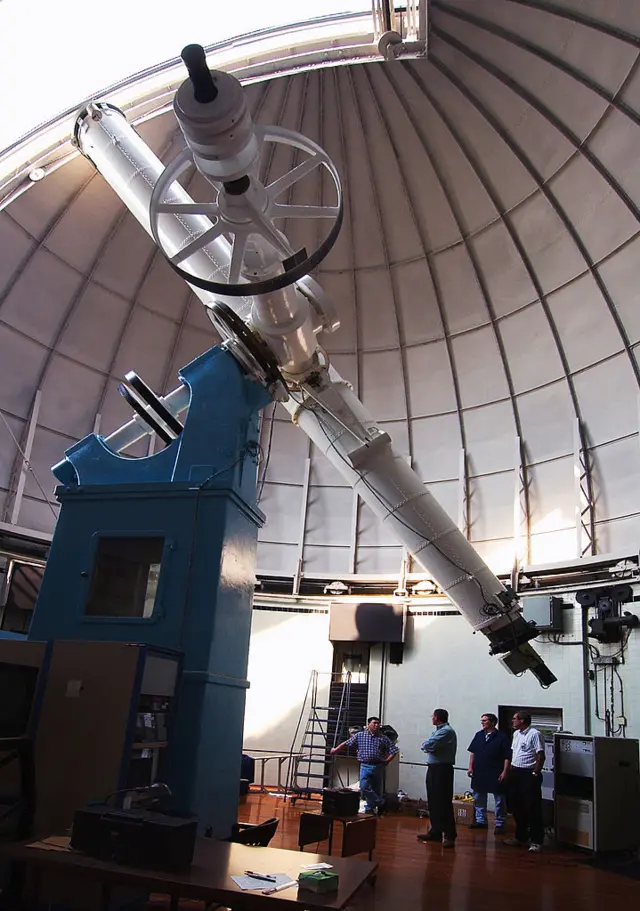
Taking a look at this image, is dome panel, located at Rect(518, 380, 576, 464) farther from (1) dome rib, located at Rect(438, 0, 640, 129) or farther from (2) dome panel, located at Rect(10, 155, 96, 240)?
(2) dome panel, located at Rect(10, 155, 96, 240)

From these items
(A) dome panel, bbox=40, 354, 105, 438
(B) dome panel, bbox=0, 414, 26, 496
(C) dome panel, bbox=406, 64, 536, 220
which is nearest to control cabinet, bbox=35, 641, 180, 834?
(B) dome panel, bbox=0, 414, 26, 496

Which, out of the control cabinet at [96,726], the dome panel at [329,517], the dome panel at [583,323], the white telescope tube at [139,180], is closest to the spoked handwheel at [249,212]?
the white telescope tube at [139,180]

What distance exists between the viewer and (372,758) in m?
9.11

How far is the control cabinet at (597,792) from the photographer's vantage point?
26.1 ft

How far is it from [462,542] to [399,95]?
800 cm

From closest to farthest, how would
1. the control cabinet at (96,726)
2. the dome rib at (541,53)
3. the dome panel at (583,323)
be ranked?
the control cabinet at (96,726) → the dome rib at (541,53) → the dome panel at (583,323)

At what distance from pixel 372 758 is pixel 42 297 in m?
9.12

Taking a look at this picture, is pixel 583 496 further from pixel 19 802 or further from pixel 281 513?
pixel 19 802

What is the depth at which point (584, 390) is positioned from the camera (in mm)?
11586

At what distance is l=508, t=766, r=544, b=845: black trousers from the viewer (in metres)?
8.16

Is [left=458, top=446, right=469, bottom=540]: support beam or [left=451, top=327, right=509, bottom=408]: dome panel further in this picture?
[left=458, top=446, right=469, bottom=540]: support beam

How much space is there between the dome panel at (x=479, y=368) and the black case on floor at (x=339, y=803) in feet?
27.3

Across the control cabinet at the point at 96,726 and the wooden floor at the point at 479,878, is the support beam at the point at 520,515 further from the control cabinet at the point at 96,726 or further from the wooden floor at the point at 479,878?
the control cabinet at the point at 96,726

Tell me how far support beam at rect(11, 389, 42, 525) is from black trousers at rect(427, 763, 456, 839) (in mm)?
7655
